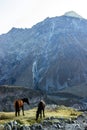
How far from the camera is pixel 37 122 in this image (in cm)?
4791

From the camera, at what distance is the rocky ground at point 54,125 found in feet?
148

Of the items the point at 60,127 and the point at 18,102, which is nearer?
the point at 60,127

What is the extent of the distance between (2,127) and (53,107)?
1978 centimetres

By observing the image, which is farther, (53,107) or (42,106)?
(53,107)

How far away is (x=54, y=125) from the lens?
47.2 meters

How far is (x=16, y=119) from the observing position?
161 feet

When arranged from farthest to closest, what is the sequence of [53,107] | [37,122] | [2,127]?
1. [53,107]
2. [37,122]
3. [2,127]

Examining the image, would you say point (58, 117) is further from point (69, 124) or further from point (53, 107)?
point (53, 107)

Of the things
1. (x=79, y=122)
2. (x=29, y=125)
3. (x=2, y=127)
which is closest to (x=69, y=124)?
(x=79, y=122)

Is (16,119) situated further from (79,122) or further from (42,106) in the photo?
(79,122)

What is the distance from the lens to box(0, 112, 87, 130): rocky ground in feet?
148

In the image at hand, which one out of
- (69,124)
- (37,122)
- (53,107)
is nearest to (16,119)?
(37,122)

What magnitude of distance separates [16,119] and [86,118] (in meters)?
8.96

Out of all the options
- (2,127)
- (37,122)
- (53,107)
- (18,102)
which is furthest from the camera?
(53,107)
